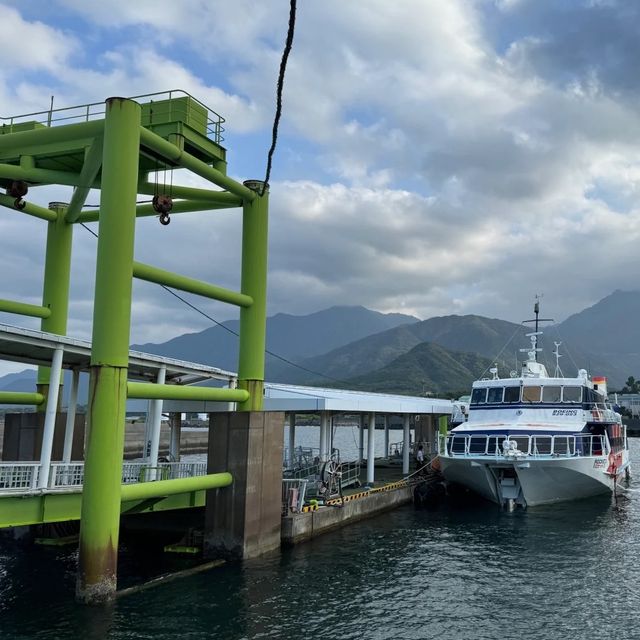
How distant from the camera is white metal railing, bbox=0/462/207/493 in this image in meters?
18.0

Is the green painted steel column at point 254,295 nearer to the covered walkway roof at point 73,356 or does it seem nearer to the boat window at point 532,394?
the covered walkway roof at point 73,356

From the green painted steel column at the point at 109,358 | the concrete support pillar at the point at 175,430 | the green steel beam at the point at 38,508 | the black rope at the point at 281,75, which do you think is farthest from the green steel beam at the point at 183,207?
the black rope at the point at 281,75

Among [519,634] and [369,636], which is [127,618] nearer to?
[369,636]

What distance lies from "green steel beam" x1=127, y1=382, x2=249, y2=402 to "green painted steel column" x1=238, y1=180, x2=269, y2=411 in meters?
0.74

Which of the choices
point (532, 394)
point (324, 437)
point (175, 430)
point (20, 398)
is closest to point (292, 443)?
point (324, 437)

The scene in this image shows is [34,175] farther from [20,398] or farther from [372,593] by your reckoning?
[372,593]

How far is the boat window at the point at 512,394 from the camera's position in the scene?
124 feet

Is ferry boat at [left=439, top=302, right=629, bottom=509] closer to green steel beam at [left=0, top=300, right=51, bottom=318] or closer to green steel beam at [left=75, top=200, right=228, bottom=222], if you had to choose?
green steel beam at [left=75, top=200, right=228, bottom=222]

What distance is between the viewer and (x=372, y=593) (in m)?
18.9

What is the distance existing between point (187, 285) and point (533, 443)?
70.1 feet

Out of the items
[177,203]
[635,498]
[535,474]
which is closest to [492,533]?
[535,474]

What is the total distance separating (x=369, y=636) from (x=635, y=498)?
30943 millimetres

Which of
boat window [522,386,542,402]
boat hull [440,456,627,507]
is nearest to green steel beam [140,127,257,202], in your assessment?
boat hull [440,456,627,507]

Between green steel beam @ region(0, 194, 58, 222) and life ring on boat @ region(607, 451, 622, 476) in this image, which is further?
life ring on boat @ region(607, 451, 622, 476)
